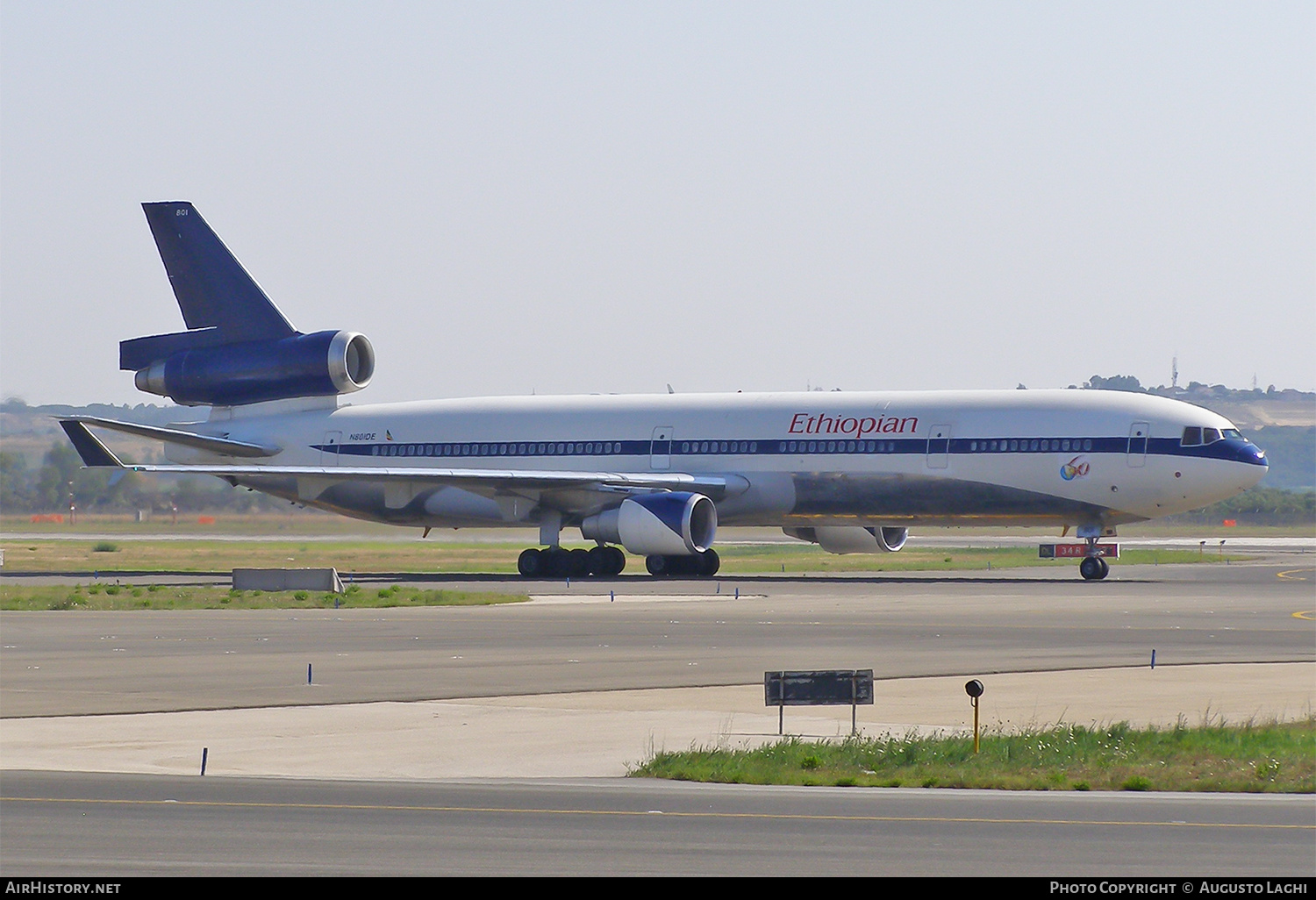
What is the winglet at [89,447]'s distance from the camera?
171ft

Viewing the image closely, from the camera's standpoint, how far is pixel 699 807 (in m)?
13.9

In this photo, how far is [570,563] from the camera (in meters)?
51.4

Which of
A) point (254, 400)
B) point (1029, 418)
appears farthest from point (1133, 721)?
point (254, 400)

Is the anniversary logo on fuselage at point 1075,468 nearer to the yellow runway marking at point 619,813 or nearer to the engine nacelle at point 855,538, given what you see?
the engine nacelle at point 855,538

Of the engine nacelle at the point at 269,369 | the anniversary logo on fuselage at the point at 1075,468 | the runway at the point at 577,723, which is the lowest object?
the runway at the point at 577,723

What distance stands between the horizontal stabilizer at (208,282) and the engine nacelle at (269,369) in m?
0.60

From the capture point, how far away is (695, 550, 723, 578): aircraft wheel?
5078cm

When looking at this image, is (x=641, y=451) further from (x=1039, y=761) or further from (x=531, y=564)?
(x=1039, y=761)

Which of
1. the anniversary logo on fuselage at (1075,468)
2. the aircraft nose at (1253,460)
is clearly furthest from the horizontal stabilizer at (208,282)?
the aircraft nose at (1253,460)

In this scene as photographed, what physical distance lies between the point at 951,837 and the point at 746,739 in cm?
571

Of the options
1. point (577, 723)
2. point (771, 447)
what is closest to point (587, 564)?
point (771, 447)

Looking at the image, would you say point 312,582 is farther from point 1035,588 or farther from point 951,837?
point 951,837

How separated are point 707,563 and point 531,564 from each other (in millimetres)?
4972

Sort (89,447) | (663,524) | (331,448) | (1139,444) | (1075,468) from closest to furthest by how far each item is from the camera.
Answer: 1. (1139,444)
2. (1075,468)
3. (663,524)
4. (89,447)
5. (331,448)
